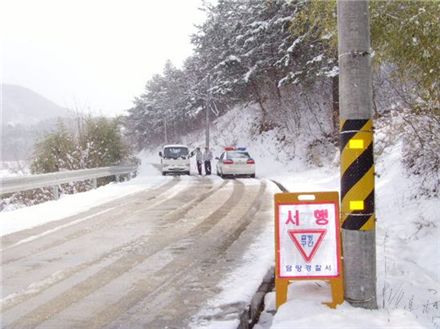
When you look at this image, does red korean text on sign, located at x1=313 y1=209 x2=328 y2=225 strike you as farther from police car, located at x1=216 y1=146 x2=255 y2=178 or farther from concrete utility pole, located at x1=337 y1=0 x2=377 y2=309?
police car, located at x1=216 y1=146 x2=255 y2=178

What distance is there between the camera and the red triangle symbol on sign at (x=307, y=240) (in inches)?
192

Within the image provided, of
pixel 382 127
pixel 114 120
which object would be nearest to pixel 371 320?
pixel 382 127

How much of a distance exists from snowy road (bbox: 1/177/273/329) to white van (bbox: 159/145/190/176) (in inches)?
660

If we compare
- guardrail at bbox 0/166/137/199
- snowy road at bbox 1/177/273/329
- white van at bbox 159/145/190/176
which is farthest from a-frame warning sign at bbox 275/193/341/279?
white van at bbox 159/145/190/176

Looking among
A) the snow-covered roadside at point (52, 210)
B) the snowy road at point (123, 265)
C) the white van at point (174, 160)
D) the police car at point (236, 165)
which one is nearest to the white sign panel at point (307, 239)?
the snowy road at point (123, 265)

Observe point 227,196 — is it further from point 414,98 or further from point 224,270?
point 224,270

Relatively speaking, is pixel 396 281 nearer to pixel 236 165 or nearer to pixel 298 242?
pixel 298 242

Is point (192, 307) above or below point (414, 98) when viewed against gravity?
below

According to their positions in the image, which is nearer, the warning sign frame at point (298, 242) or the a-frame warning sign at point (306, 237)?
the warning sign frame at point (298, 242)

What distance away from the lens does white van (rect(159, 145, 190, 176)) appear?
28.8 metres

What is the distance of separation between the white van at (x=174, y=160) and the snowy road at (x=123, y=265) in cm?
1676

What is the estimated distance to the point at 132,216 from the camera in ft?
36.1

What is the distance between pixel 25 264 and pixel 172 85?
226 feet

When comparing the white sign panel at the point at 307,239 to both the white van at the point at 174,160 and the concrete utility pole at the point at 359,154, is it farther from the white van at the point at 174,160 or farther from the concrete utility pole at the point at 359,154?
the white van at the point at 174,160
